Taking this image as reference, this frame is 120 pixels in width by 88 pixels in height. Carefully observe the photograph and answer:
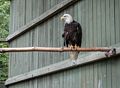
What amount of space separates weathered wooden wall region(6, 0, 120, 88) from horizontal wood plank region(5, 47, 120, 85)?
10 centimetres

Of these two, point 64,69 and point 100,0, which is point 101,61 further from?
point 64,69

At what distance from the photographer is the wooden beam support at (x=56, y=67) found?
7.69 meters

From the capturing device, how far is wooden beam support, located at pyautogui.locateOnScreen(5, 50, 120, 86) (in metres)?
7.69

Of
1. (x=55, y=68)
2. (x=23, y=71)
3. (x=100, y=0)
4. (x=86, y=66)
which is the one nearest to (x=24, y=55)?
(x=23, y=71)

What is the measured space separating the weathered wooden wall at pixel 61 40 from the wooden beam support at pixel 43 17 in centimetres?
9

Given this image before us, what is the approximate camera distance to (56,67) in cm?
966

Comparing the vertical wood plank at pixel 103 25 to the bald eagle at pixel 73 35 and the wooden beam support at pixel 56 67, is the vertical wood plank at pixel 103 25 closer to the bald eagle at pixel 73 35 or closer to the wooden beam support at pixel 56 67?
the wooden beam support at pixel 56 67

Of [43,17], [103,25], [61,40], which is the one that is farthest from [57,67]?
[103,25]

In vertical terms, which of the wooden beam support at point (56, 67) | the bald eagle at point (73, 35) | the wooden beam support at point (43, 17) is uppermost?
the wooden beam support at point (43, 17)

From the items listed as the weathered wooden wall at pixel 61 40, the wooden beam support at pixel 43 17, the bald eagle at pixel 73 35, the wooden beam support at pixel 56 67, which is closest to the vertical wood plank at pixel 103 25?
the weathered wooden wall at pixel 61 40

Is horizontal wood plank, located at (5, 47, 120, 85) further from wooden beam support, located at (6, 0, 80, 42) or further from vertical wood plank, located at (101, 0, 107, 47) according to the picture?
wooden beam support, located at (6, 0, 80, 42)

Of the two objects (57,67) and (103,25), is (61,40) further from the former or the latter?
(103,25)

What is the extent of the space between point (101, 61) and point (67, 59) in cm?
166

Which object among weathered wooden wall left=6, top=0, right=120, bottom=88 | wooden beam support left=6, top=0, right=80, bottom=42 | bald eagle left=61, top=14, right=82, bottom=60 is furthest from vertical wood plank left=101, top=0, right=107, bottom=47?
wooden beam support left=6, top=0, right=80, bottom=42
